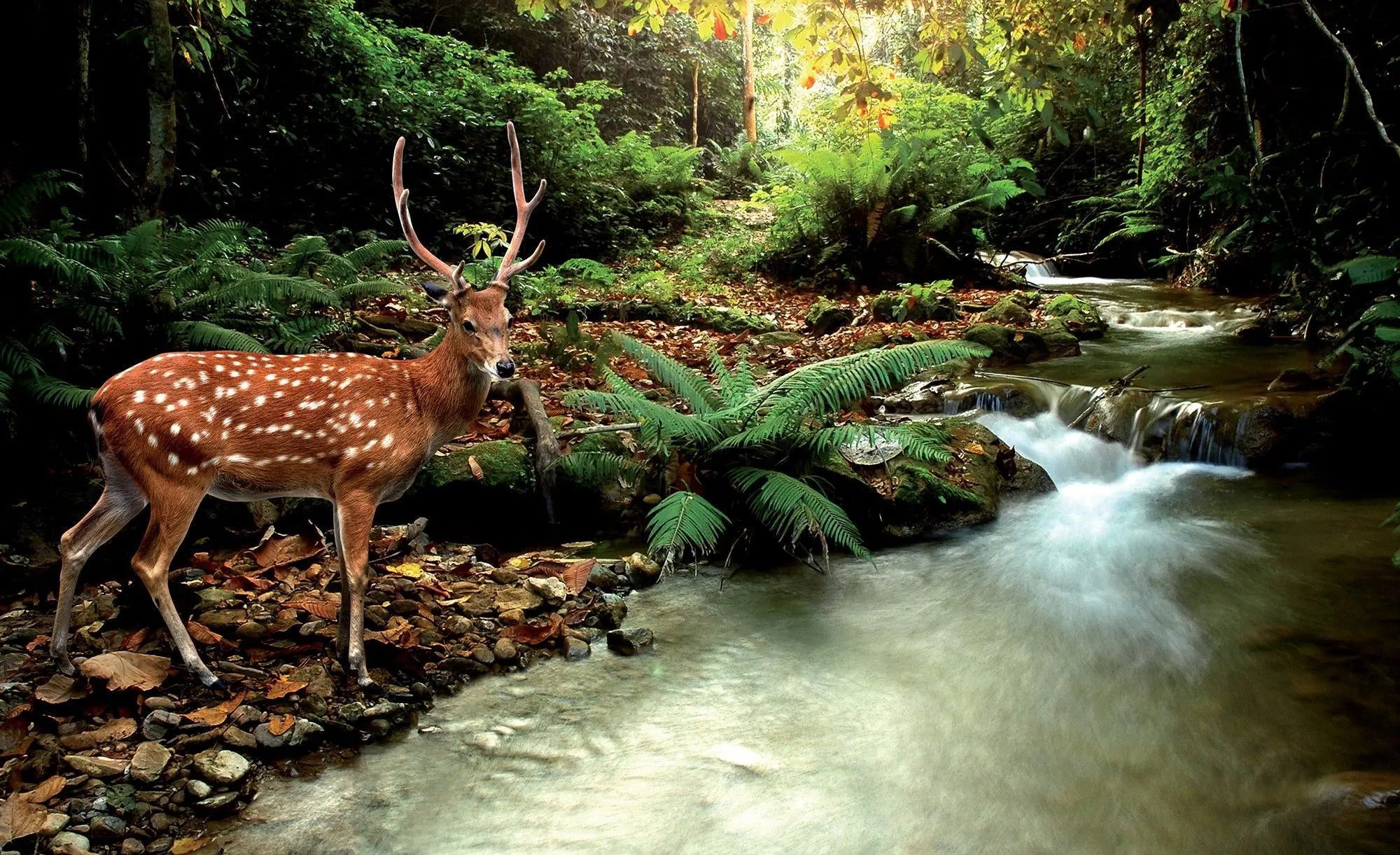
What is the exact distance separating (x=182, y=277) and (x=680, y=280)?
814cm

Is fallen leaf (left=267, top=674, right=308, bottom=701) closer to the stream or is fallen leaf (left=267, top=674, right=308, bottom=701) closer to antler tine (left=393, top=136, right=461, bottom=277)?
the stream

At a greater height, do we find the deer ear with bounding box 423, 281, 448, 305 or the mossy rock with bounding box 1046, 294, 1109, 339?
the deer ear with bounding box 423, 281, 448, 305

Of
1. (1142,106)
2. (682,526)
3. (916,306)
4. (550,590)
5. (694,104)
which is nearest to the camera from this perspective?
(550,590)

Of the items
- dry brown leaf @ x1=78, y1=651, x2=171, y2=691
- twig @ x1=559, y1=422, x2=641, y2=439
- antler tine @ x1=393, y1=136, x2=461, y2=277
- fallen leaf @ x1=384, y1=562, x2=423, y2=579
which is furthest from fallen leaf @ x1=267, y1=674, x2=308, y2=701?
twig @ x1=559, y1=422, x2=641, y2=439

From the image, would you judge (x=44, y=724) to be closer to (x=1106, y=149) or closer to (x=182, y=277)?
(x=182, y=277)

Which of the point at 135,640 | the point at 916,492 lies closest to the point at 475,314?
the point at 135,640

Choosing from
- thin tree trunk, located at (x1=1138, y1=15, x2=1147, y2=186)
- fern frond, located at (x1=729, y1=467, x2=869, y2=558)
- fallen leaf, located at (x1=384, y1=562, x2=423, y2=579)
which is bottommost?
fallen leaf, located at (x1=384, y1=562, x2=423, y2=579)

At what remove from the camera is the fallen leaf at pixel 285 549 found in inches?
161

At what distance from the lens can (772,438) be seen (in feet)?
16.7

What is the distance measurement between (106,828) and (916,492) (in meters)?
4.58

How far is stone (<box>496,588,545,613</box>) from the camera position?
13.1 ft

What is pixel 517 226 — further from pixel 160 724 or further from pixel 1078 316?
pixel 1078 316

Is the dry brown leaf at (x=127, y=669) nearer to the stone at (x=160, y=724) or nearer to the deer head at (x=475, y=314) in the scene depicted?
the stone at (x=160, y=724)

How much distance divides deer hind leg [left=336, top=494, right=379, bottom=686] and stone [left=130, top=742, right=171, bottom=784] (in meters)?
0.67
